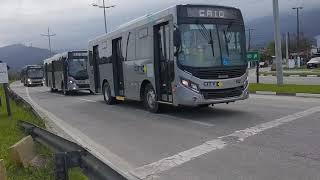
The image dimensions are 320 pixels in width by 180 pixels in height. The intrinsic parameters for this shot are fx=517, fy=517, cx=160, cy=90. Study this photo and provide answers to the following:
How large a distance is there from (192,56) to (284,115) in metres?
2.98

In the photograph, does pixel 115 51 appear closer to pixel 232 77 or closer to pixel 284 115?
pixel 232 77

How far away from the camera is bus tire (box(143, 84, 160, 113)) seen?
54.4ft

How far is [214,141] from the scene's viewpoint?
10.6m

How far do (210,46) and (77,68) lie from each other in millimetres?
20945

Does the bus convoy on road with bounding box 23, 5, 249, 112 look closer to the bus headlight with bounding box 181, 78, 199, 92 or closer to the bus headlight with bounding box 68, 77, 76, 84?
the bus headlight with bounding box 181, 78, 199, 92

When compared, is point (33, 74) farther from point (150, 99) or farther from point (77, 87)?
point (150, 99)

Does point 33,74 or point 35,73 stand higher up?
point 35,73

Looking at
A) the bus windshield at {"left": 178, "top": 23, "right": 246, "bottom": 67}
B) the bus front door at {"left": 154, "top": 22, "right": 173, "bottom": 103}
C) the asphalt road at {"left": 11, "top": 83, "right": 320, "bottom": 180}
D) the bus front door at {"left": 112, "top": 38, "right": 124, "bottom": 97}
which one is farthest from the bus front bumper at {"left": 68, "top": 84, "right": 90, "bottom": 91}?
the bus windshield at {"left": 178, "top": 23, "right": 246, "bottom": 67}

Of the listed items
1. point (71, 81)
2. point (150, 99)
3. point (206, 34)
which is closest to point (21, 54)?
point (71, 81)

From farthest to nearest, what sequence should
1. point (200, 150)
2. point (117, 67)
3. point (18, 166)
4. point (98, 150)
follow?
point (117, 67), point (98, 150), point (200, 150), point (18, 166)

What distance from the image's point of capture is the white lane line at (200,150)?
27.2 feet

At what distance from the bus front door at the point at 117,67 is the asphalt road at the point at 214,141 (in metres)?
2.84

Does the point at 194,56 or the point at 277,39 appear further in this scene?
the point at 277,39

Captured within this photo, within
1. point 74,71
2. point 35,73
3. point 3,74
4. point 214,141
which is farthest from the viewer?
point 35,73
